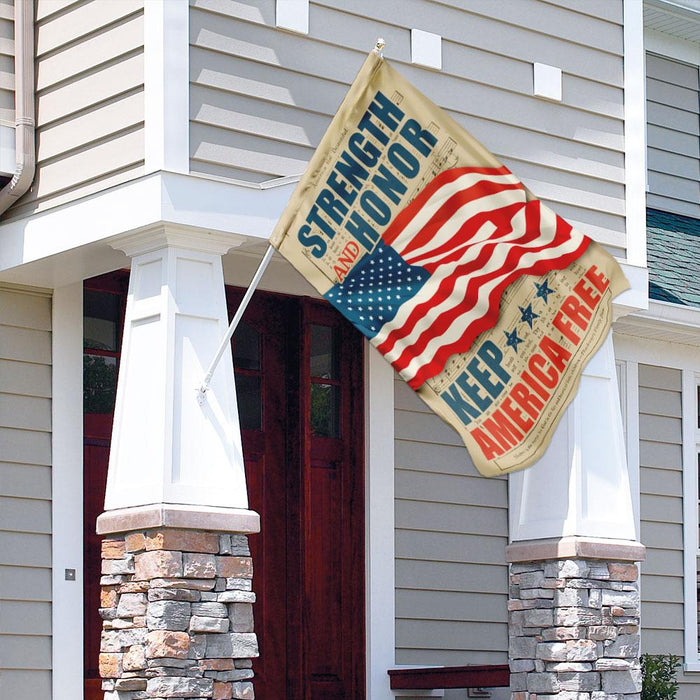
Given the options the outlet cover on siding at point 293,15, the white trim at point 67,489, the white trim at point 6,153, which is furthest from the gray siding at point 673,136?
the white trim at point 6,153

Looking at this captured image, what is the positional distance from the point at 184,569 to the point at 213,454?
63 centimetres

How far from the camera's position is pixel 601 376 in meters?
8.99

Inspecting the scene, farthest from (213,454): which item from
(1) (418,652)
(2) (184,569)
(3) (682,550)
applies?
(3) (682,550)

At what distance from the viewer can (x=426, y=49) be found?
29.0 feet

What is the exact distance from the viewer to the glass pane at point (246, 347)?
9.80 meters

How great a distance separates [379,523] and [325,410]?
870mm

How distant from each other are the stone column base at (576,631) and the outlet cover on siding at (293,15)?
3407 mm

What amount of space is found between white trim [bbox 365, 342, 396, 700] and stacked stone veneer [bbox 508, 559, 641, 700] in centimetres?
121

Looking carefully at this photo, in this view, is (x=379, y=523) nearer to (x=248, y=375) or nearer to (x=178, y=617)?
(x=248, y=375)

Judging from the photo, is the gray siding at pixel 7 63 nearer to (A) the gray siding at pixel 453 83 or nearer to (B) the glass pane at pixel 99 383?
(A) the gray siding at pixel 453 83

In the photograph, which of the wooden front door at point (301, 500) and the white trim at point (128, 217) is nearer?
the white trim at point (128, 217)

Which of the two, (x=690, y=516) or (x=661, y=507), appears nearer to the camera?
(x=661, y=507)

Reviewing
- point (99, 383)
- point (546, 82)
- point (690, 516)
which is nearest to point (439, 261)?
point (546, 82)

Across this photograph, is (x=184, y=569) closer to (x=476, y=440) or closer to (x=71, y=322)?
(x=476, y=440)
